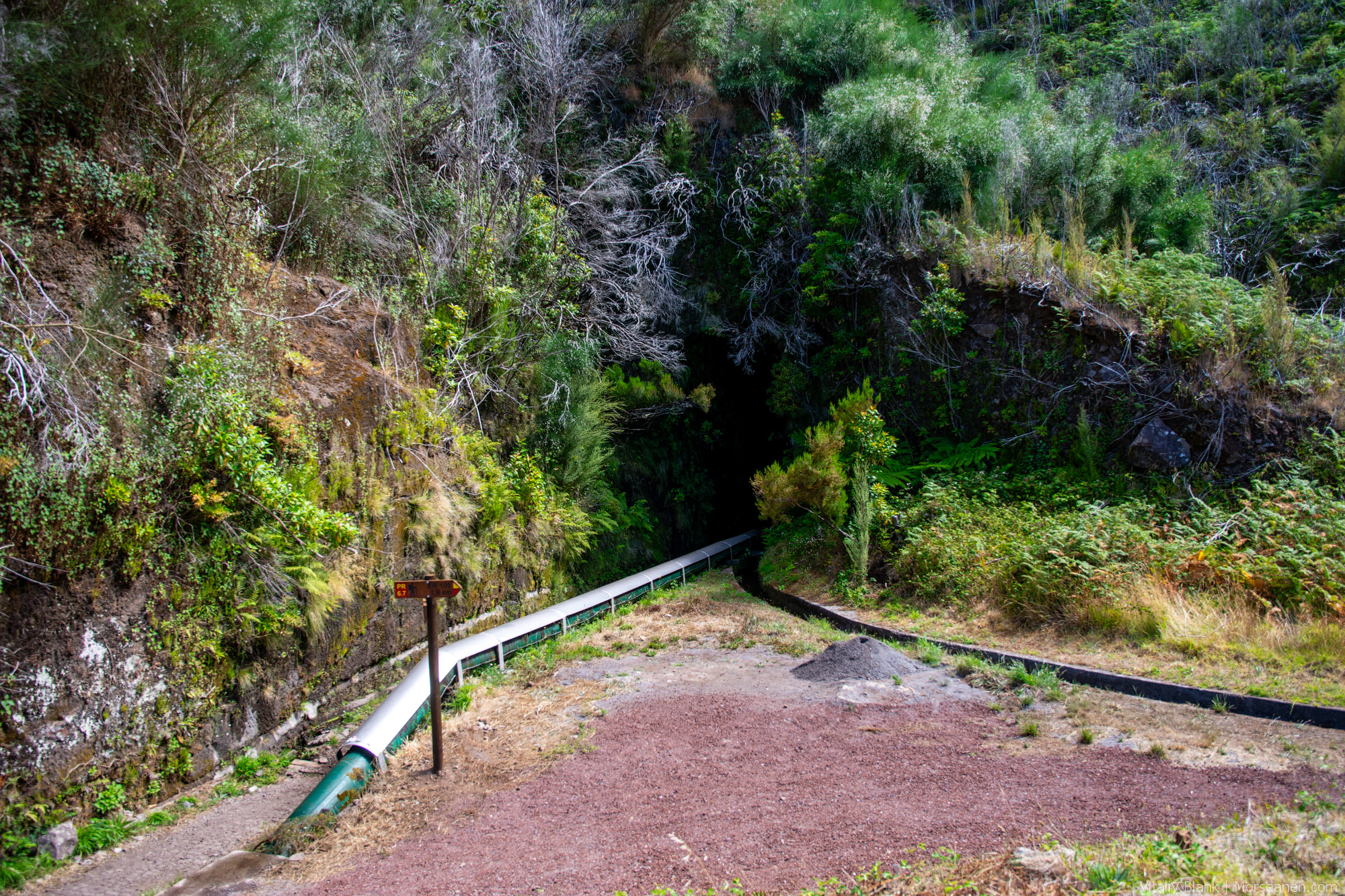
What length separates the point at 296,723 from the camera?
21.4 ft

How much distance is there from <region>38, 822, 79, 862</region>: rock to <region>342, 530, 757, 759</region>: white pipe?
5.23 feet

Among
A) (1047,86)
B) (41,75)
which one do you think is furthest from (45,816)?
(1047,86)

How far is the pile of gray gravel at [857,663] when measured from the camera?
6934mm

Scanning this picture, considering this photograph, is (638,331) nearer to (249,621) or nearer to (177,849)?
(249,621)

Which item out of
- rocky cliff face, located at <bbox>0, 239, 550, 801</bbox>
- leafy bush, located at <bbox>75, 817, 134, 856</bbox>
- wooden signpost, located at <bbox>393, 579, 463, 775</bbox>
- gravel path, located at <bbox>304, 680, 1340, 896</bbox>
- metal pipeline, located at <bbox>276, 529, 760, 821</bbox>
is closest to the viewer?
gravel path, located at <bbox>304, 680, 1340, 896</bbox>

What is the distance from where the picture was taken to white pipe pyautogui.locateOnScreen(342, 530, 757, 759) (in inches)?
219

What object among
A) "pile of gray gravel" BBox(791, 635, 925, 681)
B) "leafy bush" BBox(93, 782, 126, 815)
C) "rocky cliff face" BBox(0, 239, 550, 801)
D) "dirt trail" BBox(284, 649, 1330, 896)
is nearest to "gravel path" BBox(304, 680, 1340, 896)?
"dirt trail" BBox(284, 649, 1330, 896)

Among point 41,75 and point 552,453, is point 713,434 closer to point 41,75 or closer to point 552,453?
point 552,453

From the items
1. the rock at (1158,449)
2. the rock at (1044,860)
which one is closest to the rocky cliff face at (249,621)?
the rock at (1044,860)

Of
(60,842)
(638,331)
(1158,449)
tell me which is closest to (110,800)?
(60,842)

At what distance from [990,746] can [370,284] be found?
8225 mm

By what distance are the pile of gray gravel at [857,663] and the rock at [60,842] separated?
562 cm

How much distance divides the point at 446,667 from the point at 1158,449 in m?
9.40

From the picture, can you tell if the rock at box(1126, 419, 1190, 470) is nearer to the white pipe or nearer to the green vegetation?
the green vegetation
